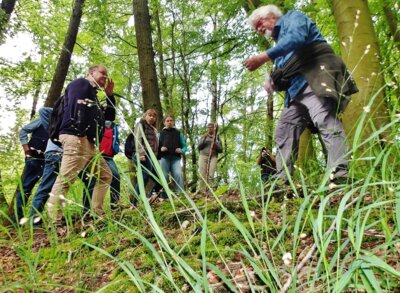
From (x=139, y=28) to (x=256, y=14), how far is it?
4112 millimetres

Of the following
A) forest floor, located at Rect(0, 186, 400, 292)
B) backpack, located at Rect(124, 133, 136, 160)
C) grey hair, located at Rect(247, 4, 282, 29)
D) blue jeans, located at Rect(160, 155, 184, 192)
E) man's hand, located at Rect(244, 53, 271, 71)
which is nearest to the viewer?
forest floor, located at Rect(0, 186, 400, 292)

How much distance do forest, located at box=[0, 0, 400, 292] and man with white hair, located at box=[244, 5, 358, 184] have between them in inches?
11.8

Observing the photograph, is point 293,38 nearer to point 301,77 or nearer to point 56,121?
point 301,77

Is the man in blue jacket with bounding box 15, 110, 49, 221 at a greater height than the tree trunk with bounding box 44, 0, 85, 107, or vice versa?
the tree trunk with bounding box 44, 0, 85, 107

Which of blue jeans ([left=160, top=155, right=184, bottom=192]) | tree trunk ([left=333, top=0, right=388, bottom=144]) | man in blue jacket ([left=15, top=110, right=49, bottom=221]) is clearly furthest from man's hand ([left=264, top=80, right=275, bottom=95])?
blue jeans ([left=160, top=155, right=184, bottom=192])

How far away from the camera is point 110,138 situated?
18.1 feet

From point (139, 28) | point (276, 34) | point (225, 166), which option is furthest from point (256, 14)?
point (225, 166)

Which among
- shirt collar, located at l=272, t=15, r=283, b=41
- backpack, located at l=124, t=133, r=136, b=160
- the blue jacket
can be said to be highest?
shirt collar, located at l=272, t=15, r=283, b=41

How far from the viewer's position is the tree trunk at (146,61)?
6.72 meters

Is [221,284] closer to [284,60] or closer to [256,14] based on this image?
[284,60]

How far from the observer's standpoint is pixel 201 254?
1.52 meters

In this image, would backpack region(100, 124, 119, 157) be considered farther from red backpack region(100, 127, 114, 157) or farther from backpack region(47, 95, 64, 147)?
backpack region(47, 95, 64, 147)

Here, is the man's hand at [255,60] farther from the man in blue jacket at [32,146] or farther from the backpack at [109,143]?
the man in blue jacket at [32,146]

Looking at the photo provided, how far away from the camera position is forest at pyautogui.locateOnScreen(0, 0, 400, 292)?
3.70 ft
